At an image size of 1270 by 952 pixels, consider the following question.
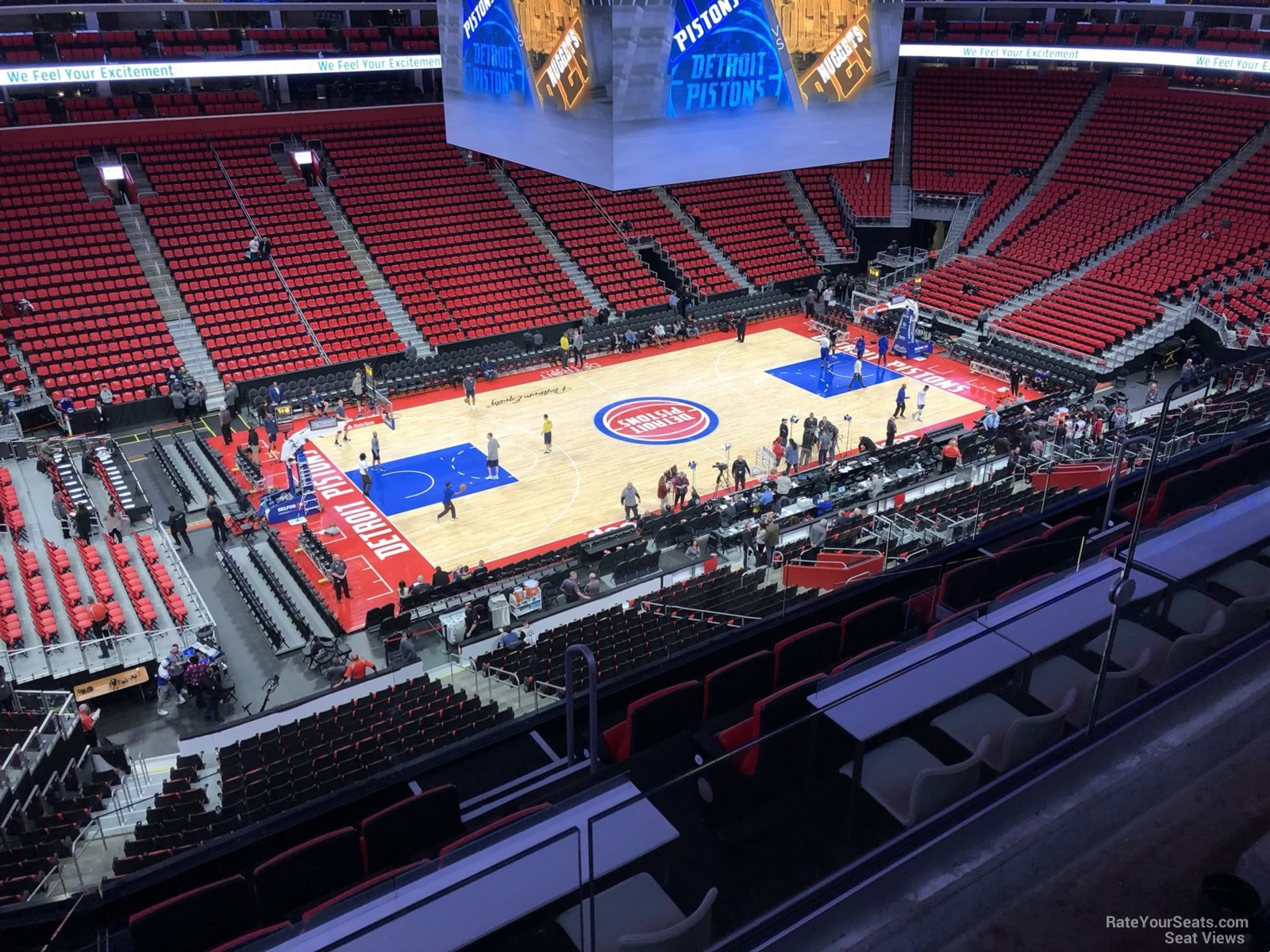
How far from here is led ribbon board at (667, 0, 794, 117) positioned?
48.2 feet

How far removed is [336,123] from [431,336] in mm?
11599

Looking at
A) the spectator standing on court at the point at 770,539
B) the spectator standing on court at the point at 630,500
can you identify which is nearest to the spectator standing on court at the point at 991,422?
the spectator standing on court at the point at 770,539

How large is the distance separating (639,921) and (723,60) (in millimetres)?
13896

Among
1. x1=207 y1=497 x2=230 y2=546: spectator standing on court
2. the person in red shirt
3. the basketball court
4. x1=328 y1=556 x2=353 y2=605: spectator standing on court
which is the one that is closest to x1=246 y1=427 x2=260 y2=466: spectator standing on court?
the basketball court

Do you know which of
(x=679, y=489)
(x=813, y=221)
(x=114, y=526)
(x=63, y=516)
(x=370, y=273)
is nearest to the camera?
(x=114, y=526)

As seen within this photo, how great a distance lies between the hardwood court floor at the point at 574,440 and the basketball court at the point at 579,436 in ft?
0.15

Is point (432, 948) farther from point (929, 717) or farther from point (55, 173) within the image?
Result: point (55, 173)

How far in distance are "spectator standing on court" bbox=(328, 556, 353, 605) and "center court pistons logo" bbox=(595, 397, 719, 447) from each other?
8.76 m

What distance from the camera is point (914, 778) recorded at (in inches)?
201

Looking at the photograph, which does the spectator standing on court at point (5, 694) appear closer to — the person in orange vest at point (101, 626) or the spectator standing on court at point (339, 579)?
the person in orange vest at point (101, 626)

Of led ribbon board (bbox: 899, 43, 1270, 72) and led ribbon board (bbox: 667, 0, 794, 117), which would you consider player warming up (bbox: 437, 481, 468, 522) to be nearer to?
led ribbon board (bbox: 667, 0, 794, 117)

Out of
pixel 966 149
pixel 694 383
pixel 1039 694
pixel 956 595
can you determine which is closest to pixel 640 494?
pixel 694 383

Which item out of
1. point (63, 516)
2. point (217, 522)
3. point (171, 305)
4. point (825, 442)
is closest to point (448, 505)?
point (217, 522)

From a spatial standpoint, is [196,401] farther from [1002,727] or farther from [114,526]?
[1002,727]
